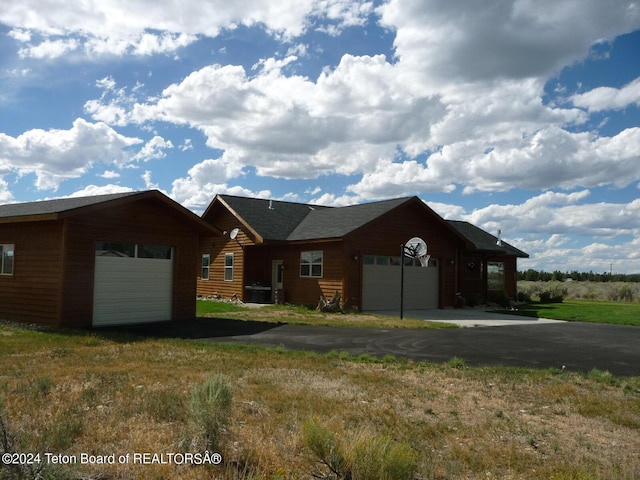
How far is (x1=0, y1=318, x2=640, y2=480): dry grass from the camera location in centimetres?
479

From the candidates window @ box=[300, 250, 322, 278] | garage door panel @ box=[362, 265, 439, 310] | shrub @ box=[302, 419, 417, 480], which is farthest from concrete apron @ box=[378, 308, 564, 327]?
shrub @ box=[302, 419, 417, 480]

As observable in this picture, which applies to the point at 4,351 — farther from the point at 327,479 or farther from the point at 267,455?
the point at 327,479

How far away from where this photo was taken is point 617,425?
6.38 m

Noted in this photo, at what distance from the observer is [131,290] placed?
16.1 meters

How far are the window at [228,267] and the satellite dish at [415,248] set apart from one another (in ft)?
27.4

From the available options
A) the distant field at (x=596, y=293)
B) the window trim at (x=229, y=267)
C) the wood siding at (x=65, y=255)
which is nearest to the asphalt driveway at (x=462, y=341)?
the wood siding at (x=65, y=255)

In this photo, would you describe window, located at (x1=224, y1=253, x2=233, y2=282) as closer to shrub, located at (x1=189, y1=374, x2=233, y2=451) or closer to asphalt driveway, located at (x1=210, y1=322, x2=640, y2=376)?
asphalt driveway, located at (x1=210, y1=322, x2=640, y2=376)

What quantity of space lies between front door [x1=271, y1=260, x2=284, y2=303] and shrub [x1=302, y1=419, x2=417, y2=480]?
65.8 ft

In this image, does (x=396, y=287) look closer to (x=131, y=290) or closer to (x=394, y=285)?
(x=394, y=285)

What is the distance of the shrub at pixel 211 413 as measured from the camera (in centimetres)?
471

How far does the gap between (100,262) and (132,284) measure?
1.25 metres

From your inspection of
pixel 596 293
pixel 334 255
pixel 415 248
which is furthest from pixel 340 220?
pixel 596 293

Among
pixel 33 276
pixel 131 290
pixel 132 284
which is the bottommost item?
pixel 131 290

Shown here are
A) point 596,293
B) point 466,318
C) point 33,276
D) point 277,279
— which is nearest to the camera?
point 33,276
